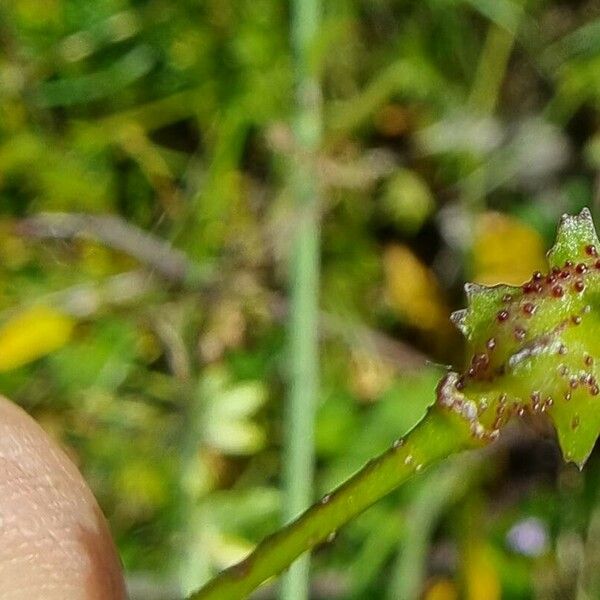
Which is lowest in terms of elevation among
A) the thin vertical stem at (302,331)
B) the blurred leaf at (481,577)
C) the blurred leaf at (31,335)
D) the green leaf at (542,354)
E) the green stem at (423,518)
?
the green leaf at (542,354)

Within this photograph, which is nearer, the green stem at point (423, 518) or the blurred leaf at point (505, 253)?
the green stem at point (423, 518)

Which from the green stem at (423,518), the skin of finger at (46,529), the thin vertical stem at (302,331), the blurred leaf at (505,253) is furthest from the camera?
the blurred leaf at (505,253)

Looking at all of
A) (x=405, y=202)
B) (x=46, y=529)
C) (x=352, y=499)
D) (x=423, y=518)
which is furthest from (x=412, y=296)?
(x=352, y=499)

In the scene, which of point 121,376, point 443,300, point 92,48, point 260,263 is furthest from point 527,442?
point 92,48

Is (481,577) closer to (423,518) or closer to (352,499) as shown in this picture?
(423,518)

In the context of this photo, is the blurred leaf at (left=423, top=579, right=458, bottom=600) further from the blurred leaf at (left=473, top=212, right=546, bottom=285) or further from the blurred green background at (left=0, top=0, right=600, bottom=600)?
the blurred leaf at (left=473, top=212, right=546, bottom=285)

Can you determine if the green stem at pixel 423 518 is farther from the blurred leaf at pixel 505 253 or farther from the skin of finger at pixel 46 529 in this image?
the skin of finger at pixel 46 529

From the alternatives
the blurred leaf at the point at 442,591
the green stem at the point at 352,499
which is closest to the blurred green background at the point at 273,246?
the blurred leaf at the point at 442,591
